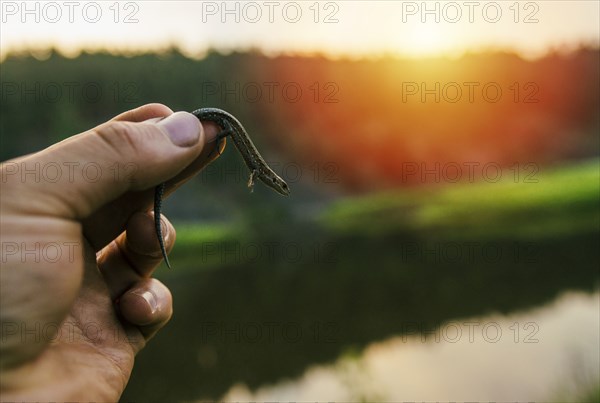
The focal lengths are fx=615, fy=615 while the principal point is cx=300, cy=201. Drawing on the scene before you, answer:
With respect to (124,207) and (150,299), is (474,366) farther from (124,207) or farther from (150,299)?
(124,207)

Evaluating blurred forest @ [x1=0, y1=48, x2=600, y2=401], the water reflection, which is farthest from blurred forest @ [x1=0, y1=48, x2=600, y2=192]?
the water reflection

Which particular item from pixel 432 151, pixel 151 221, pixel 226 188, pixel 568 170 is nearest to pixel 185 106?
pixel 226 188

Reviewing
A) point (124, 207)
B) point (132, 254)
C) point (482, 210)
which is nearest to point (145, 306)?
point (132, 254)

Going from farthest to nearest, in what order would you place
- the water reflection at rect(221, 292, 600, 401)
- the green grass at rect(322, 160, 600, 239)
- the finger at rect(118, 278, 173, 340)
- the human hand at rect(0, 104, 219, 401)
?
the green grass at rect(322, 160, 600, 239)
the water reflection at rect(221, 292, 600, 401)
the finger at rect(118, 278, 173, 340)
the human hand at rect(0, 104, 219, 401)

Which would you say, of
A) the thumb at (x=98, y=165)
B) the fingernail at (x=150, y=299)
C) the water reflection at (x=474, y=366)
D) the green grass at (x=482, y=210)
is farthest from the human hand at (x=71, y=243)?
the green grass at (x=482, y=210)

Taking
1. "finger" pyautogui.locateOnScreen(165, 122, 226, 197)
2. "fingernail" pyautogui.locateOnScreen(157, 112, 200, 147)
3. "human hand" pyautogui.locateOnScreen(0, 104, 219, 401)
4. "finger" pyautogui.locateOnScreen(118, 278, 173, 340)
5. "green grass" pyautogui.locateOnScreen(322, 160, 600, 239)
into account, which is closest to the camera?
"human hand" pyautogui.locateOnScreen(0, 104, 219, 401)

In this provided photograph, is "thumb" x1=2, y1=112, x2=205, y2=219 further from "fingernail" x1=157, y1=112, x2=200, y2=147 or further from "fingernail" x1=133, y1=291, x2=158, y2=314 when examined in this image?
"fingernail" x1=133, y1=291, x2=158, y2=314

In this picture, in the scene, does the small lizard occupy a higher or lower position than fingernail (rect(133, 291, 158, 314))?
higher

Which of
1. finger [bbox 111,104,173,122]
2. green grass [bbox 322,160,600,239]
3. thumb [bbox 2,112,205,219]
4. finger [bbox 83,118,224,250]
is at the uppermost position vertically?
finger [bbox 111,104,173,122]
